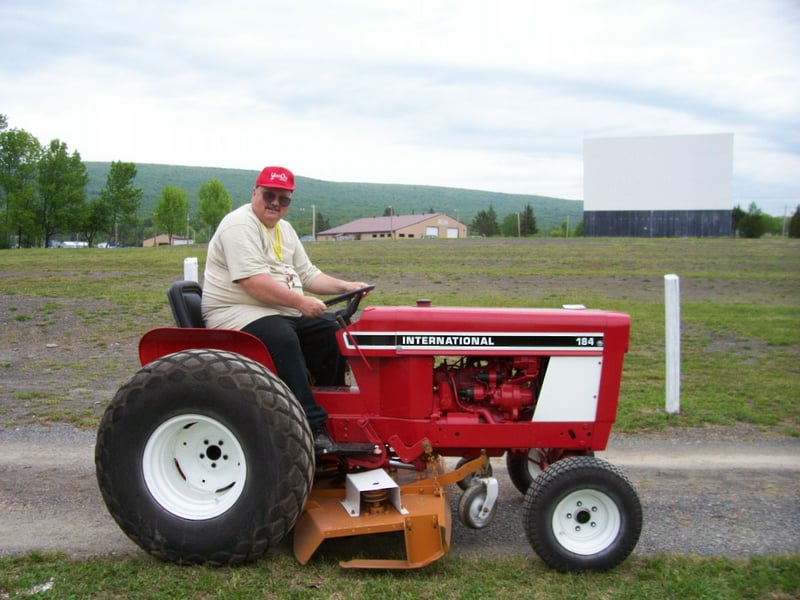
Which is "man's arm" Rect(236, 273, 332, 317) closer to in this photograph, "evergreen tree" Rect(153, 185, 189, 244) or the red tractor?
the red tractor

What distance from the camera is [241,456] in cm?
411

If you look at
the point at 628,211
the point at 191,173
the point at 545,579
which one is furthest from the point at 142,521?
the point at 191,173

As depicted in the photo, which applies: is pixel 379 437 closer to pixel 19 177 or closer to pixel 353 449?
pixel 353 449

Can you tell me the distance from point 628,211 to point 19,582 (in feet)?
157

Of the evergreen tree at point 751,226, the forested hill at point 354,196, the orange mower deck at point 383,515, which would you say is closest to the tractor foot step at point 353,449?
the orange mower deck at point 383,515

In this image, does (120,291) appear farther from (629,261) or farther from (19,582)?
(629,261)

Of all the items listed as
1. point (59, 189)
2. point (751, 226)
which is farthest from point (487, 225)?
point (59, 189)

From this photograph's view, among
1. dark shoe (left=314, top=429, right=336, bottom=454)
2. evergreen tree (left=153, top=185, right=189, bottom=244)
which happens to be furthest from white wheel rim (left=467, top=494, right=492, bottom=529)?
evergreen tree (left=153, top=185, right=189, bottom=244)

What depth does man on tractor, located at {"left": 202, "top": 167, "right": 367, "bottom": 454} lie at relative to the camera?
14.4 ft

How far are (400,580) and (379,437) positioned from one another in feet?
2.91

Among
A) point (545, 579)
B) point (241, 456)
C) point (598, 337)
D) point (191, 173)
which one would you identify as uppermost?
point (191, 173)

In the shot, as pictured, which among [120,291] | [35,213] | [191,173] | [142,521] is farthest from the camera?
[191,173]

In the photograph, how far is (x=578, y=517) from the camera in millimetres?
4258

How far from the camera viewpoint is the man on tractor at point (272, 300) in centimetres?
438
